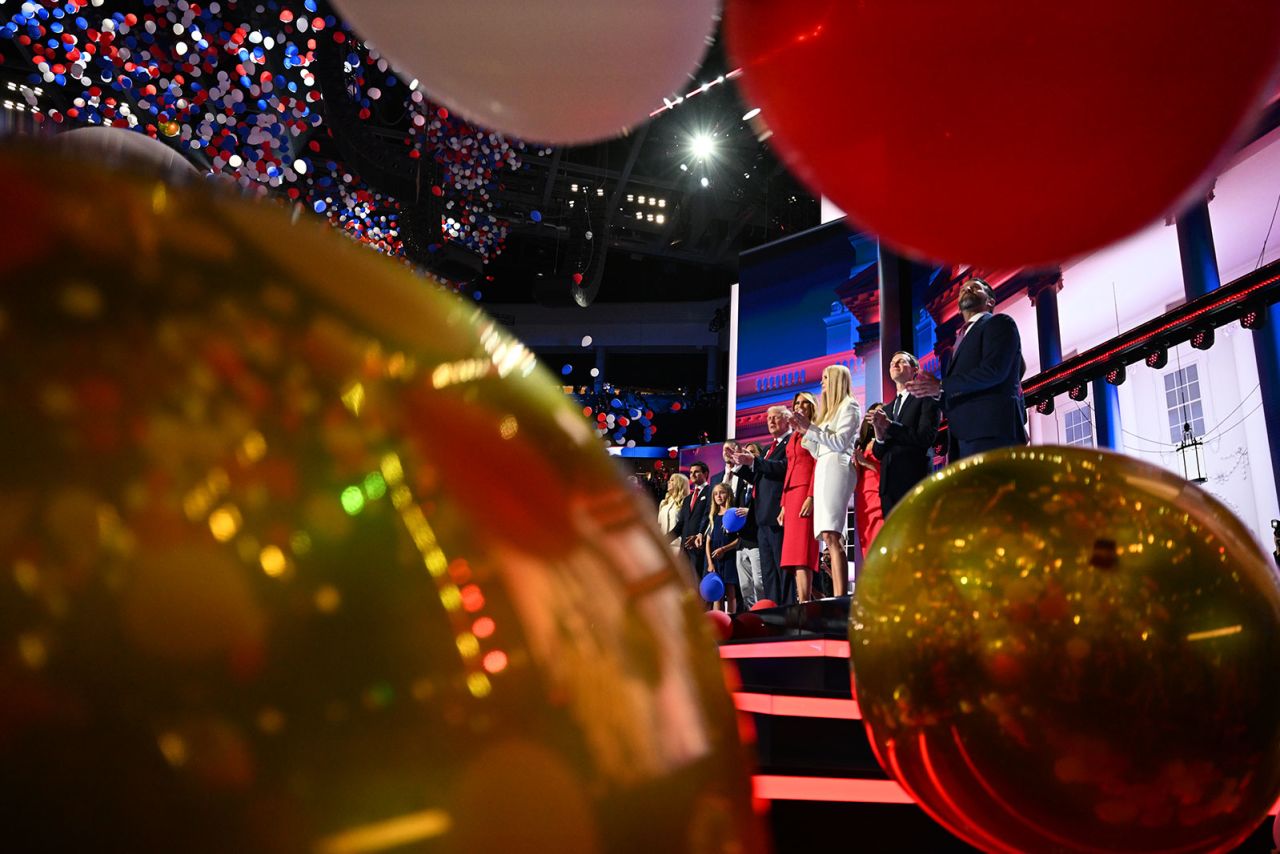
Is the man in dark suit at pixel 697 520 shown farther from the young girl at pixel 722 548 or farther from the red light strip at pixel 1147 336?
the red light strip at pixel 1147 336

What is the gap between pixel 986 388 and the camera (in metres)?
2.89

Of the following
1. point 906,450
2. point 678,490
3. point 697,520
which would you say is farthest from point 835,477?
point 678,490

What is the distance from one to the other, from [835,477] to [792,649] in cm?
183

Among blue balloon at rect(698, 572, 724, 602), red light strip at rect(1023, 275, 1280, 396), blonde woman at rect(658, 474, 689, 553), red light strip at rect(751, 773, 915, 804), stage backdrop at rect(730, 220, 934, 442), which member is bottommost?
red light strip at rect(751, 773, 915, 804)

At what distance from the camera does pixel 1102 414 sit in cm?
598

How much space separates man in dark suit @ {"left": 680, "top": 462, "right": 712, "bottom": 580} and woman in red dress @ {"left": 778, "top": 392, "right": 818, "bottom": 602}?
6.45 ft

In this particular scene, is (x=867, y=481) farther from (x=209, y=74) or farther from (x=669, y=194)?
(x=669, y=194)

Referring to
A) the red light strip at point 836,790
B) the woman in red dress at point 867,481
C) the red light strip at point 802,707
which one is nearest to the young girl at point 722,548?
the woman in red dress at point 867,481

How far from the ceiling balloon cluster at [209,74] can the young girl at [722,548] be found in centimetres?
308

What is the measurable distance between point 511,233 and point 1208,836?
12.6 meters

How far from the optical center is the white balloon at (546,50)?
0.75 m

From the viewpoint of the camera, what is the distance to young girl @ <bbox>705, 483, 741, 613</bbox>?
5.93m

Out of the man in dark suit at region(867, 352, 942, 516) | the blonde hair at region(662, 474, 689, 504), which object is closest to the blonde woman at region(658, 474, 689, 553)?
the blonde hair at region(662, 474, 689, 504)

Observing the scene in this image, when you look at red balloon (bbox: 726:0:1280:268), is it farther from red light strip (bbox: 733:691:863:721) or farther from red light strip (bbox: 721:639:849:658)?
red light strip (bbox: 721:639:849:658)
